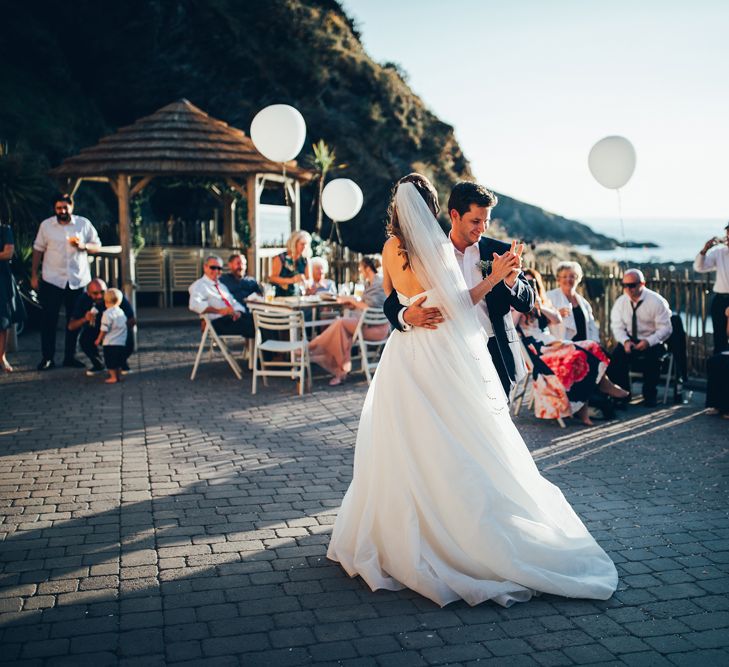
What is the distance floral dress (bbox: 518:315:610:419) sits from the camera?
8.09 meters

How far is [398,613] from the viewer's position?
3920 mm

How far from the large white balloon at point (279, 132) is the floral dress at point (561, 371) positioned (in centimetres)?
566

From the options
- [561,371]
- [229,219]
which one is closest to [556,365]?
[561,371]

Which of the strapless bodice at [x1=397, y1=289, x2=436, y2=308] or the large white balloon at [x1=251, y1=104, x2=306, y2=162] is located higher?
the large white balloon at [x1=251, y1=104, x2=306, y2=162]

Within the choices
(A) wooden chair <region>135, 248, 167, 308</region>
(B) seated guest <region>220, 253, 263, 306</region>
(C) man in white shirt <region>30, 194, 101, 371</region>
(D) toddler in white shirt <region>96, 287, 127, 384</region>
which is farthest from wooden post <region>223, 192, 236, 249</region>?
(D) toddler in white shirt <region>96, 287, 127, 384</region>

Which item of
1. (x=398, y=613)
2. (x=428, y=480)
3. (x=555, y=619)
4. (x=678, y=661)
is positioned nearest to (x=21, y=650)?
(x=398, y=613)

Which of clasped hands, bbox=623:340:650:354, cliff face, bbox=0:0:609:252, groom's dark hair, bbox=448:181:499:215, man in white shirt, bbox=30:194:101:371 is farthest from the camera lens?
cliff face, bbox=0:0:609:252

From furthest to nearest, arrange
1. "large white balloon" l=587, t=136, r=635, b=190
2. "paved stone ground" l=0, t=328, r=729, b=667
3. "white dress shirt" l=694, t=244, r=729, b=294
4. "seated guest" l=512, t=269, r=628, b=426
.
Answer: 1. "large white balloon" l=587, t=136, r=635, b=190
2. "white dress shirt" l=694, t=244, r=729, b=294
3. "seated guest" l=512, t=269, r=628, b=426
4. "paved stone ground" l=0, t=328, r=729, b=667

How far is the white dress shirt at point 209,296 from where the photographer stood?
1049 cm

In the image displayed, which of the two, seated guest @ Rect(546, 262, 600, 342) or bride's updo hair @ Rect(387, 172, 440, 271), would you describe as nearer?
bride's updo hair @ Rect(387, 172, 440, 271)

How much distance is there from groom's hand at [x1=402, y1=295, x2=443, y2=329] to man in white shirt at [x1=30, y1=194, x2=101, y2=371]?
771 cm

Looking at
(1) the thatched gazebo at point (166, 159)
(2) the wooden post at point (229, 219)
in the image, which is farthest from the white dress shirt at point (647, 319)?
(2) the wooden post at point (229, 219)

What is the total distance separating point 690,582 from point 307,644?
6.93 feet

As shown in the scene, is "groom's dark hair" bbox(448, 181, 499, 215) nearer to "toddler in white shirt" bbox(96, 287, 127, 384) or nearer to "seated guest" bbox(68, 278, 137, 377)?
"toddler in white shirt" bbox(96, 287, 127, 384)
